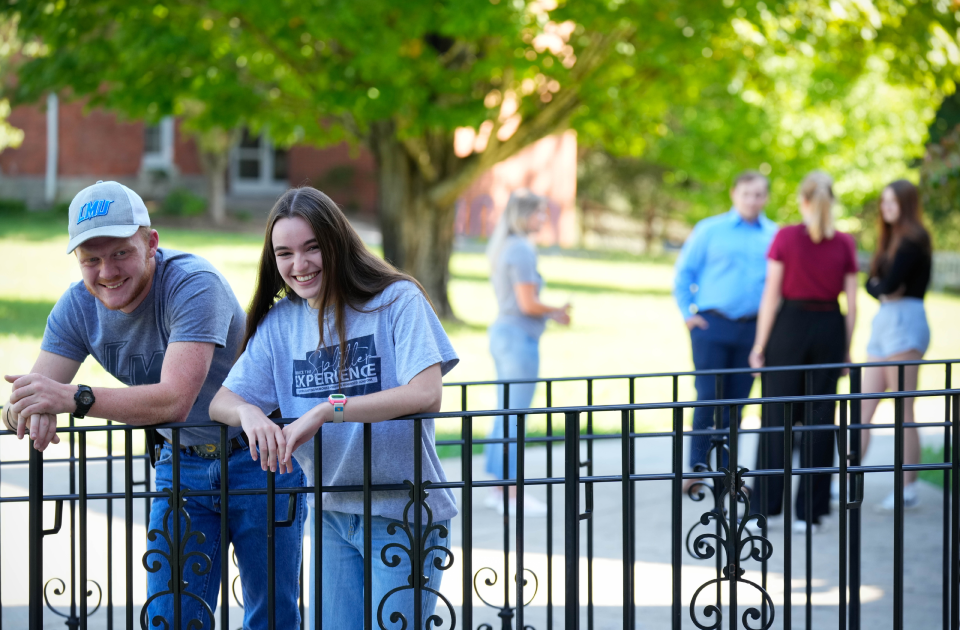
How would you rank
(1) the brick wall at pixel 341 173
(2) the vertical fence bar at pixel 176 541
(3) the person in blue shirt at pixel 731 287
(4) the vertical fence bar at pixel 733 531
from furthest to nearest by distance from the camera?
(1) the brick wall at pixel 341 173
(3) the person in blue shirt at pixel 731 287
(4) the vertical fence bar at pixel 733 531
(2) the vertical fence bar at pixel 176 541

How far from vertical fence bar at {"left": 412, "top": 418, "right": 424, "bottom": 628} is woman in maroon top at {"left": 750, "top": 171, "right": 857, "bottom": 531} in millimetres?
3427

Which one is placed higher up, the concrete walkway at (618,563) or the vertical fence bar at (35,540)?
the vertical fence bar at (35,540)

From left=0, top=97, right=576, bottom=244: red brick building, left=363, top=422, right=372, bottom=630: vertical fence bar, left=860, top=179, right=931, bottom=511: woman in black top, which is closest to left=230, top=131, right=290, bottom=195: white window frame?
left=0, top=97, right=576, bottom=244: red brick building

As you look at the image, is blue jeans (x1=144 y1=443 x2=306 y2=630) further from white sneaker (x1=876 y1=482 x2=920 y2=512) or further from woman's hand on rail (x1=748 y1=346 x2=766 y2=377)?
white sneaker (x1=876 y1=482 x2=920 y2=512)

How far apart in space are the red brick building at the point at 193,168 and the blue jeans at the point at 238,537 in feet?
81.6

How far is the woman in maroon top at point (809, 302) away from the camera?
5707mm

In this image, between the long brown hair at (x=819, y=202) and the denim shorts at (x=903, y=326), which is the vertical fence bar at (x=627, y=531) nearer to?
the long brown hair at (x=819, y=202)

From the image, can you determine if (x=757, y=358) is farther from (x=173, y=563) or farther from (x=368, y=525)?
(x=173, y=563)

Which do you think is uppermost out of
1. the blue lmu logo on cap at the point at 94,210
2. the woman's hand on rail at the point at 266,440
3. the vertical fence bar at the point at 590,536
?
the blue lmu logo on cap at the point at 94,210

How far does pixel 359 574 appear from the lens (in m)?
2.93

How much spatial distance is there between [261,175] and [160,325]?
29.3 m

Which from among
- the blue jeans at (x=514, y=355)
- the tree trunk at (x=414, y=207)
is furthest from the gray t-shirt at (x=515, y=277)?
the tree trunk at (x=414, y=207)

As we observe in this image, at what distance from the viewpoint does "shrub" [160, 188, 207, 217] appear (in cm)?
2747

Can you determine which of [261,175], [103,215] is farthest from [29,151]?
[103,215]
